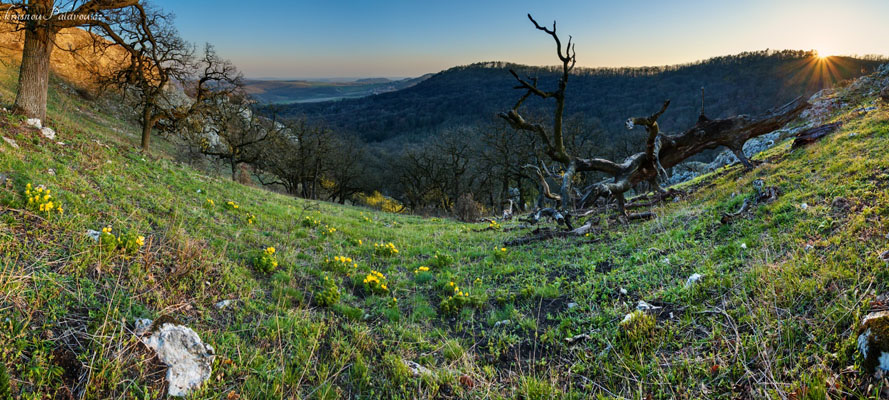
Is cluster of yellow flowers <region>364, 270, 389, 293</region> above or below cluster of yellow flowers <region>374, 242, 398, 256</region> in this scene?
above

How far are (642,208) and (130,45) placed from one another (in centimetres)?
2434

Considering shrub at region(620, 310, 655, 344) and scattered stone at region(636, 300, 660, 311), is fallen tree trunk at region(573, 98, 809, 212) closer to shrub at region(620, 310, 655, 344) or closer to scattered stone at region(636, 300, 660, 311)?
scattered stone at region(636, 300, 660, 311)

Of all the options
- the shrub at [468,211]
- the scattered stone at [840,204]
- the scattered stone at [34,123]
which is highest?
the scattered stone at [34,123]

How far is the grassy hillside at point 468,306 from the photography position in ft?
8.39

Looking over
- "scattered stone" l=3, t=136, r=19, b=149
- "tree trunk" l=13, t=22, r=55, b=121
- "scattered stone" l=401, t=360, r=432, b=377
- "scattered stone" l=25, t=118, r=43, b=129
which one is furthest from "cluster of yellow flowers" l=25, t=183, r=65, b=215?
"tree trunk" l=13, t=22, r=55, b=121

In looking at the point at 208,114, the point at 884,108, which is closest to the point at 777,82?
the point at 884,108

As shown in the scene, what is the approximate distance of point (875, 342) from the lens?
2.12m

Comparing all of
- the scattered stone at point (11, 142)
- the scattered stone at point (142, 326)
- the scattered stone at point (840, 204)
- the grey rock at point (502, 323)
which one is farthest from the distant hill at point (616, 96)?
the scattered stone at point (142, 326)

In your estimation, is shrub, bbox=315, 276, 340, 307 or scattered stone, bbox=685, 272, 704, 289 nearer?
scattered stone, bbox=685, 272, 704, 289

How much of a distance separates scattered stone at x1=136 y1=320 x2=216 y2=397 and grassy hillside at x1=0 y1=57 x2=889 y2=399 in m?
0.08

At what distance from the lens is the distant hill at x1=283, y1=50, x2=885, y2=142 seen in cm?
7825

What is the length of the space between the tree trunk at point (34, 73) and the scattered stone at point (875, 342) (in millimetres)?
16497

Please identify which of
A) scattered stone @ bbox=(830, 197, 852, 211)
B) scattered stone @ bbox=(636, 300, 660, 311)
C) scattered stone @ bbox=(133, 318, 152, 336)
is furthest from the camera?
scattered stone @ bbox=(830, 197, 852, 211)

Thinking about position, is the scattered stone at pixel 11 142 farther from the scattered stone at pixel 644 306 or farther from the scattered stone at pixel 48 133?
the scattered stone at pixel 644 306
